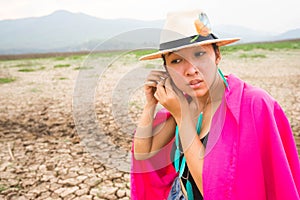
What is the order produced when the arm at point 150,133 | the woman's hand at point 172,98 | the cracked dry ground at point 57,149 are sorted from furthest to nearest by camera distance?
the cracked dry ground at point 57,149, the arm at point 150,133, the woman's hand at point 172,98

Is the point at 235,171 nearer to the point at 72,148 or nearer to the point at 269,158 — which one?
the point at 269,158

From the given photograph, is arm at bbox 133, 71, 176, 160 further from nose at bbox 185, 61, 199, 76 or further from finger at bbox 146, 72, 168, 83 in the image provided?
nose at bbox 185, 61, 199, 76

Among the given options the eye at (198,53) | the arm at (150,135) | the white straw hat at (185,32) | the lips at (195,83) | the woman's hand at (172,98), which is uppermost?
the white straw hat at (185,32)

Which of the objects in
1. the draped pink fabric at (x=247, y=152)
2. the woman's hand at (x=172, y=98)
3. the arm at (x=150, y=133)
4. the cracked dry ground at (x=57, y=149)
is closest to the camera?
the draped pink fabric at (x=247, y=152)

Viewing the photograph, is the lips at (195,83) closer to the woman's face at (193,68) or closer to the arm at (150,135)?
the woman's face at (193,68)

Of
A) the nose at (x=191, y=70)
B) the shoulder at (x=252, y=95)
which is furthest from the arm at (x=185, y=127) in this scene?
the shoulder at (x=252, y=95)

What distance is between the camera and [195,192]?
1490mm

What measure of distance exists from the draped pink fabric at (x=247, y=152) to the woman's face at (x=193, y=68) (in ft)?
0.40

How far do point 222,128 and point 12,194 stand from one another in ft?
8.97

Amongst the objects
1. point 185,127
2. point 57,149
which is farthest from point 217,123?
point 57,149

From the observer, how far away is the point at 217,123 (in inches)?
51.5

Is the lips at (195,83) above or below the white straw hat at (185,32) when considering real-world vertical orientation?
below

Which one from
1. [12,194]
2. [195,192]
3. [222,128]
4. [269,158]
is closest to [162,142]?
[195,192]

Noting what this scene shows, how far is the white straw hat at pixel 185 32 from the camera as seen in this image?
4.22 feet
